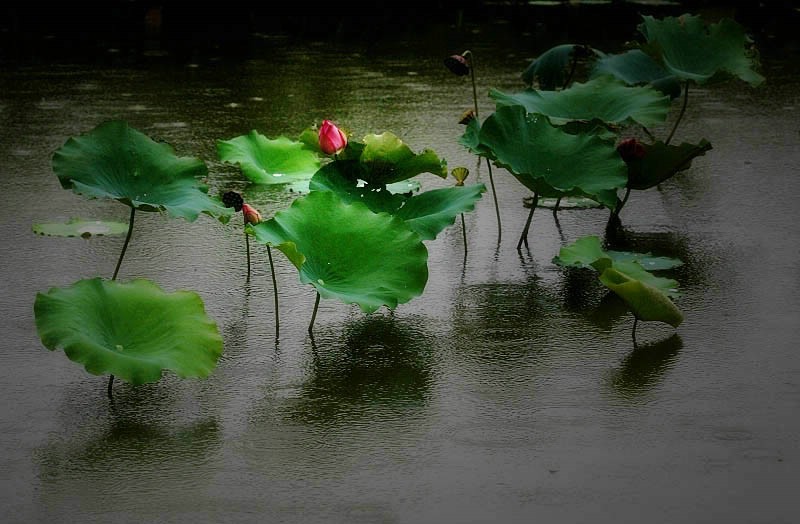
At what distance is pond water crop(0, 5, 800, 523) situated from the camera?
1.56m

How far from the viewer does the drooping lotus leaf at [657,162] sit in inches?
104

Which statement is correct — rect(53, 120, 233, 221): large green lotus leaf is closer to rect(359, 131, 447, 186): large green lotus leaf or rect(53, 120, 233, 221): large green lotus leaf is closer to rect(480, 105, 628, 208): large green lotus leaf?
rect(359, 131, 447, 186): large green lotus leaf

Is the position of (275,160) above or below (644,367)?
below

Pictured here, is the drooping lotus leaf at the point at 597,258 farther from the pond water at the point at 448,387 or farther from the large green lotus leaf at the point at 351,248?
the large green lotus leaf at the point at 351,248

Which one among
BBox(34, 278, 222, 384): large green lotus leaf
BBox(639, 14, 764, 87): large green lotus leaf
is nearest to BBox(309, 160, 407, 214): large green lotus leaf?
BBox(34, 278, 222, 384): large green lotus leaf

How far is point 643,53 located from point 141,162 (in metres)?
1.58

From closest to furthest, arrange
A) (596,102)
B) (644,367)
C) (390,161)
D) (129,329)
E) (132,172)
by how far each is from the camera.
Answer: (129,329)
(644,367)
(132,172)
(390,161)
(596,102)

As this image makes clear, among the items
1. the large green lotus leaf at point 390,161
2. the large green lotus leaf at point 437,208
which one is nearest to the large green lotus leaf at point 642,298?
the large green lotus leaf at point 437,208

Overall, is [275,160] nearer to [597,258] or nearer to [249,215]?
[249,215]

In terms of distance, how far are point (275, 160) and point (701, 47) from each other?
120cm

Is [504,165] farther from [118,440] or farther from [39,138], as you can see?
[39,138]

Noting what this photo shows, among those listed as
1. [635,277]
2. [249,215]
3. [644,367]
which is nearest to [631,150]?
[635,277]

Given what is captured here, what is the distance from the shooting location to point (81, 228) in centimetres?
280

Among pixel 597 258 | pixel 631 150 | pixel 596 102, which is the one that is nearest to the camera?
pixel 597 258
